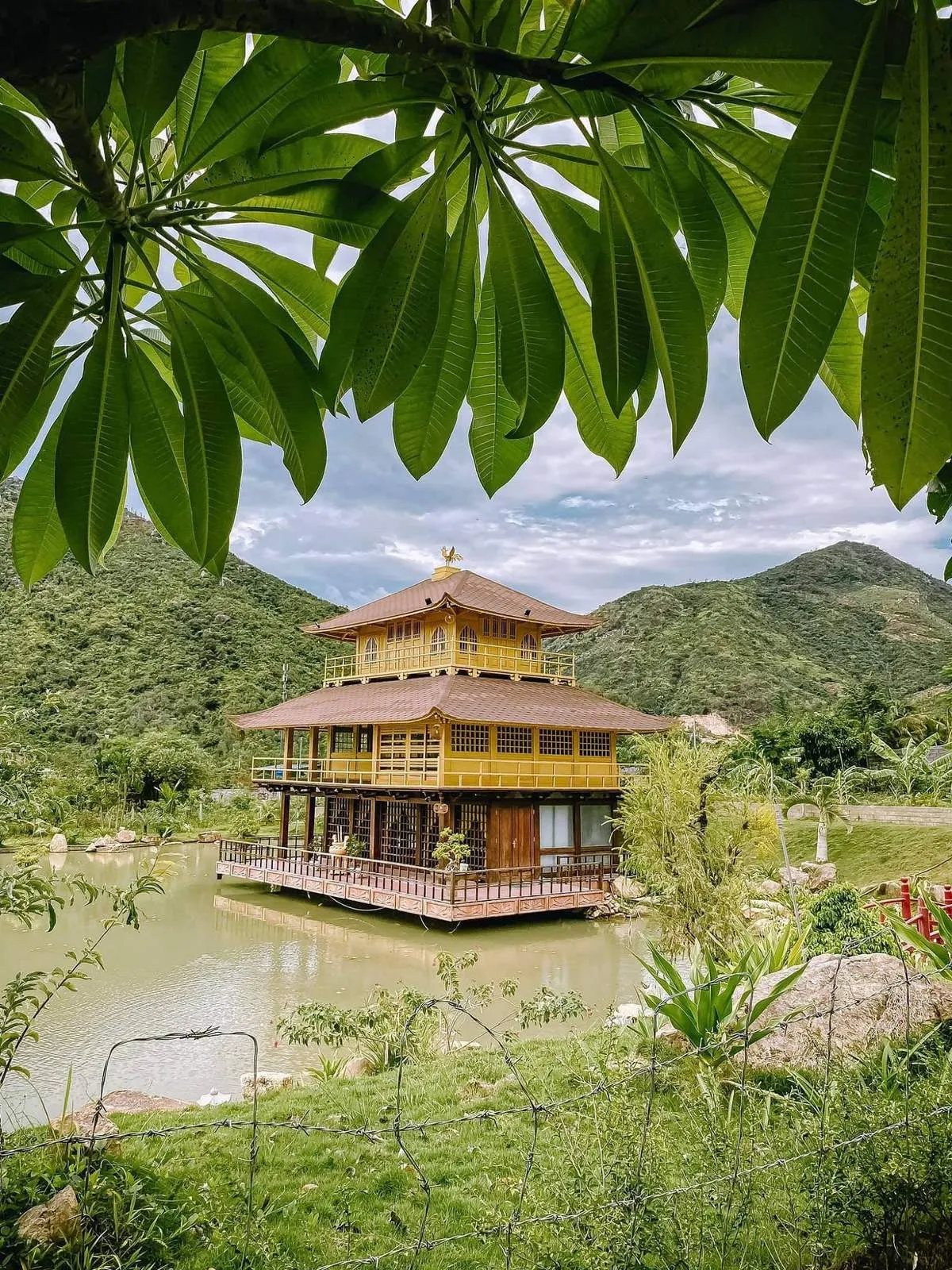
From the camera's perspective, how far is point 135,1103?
13.5 ft

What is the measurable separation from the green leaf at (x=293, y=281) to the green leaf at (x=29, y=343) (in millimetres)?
234

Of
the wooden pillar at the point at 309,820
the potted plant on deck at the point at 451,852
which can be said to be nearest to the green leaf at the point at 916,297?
the potted plant on deck at the point at 451,852

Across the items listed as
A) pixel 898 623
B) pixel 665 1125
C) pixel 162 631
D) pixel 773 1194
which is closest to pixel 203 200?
pixel 773 1194

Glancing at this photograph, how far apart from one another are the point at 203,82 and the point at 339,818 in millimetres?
15447

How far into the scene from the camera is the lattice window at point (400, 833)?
13344mm

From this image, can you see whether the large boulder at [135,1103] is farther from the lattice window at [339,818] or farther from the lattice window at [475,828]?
the lattice window at [339,818]

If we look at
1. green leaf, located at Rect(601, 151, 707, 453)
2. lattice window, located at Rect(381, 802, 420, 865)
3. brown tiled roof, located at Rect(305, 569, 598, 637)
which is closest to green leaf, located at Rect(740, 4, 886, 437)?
green leaf, located at Rect(601, 151, 707, 453)

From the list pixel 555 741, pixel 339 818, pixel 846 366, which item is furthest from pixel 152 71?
pixel 339 818

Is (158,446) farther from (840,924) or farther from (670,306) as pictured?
(840,924)

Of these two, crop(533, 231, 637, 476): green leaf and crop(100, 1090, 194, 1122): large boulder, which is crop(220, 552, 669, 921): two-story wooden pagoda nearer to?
crop(100, 1090, 194, 1122): large boulder

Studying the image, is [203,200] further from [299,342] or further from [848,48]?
[848,48]

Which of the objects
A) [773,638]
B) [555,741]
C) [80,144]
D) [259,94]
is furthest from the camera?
[773,638]

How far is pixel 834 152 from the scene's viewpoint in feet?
1.59

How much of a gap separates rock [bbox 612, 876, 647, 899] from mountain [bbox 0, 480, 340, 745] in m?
13.1
